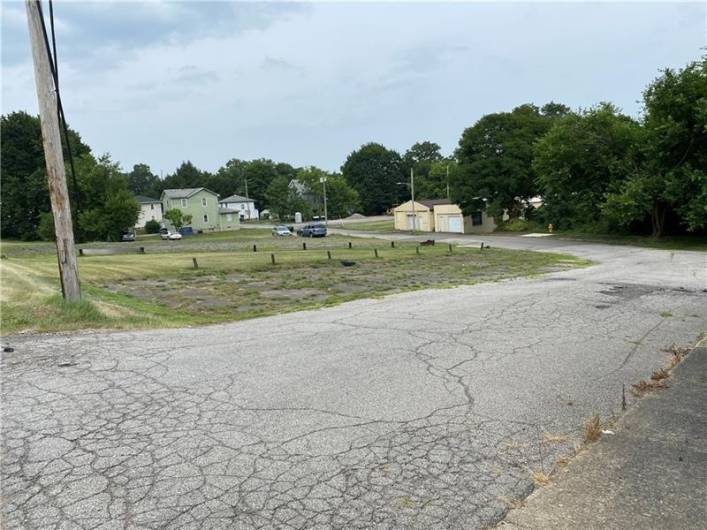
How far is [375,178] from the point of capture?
376ft

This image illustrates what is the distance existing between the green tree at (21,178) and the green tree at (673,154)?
56188mm

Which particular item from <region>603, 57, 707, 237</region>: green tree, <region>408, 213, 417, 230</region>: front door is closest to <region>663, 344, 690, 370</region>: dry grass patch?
<region>603, 57, 707, 237</region>: green tree

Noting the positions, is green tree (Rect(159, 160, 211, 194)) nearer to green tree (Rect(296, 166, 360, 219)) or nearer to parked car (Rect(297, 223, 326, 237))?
green tree (Rect(296, 166, 360, 219))

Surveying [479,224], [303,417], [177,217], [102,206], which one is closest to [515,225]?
[479,224]

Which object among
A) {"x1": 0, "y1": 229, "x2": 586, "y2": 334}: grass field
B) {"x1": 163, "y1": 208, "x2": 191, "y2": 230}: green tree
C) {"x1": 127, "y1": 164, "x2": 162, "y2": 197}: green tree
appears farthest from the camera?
{"x1": 127, "y1": 164, "x2": 162, "y2": 197}: green tree

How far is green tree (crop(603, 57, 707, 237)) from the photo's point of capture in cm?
3070

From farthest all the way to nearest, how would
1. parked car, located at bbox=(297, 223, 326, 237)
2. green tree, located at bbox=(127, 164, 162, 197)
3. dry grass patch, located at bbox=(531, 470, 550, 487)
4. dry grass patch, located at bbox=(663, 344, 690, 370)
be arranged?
green tree, located at bbox=(127, 164, 162, 197) < parked car, located at bbox=(297, 223, 326, 237) < dry grass patch, located at bbox=(663, 344, 690, 370) < dry grass patch, located at bbox=(531, 470, 550, 487)

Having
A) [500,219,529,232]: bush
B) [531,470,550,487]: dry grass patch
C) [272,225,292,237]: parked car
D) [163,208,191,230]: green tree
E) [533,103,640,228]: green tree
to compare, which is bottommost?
[500,219,529,232]: bush

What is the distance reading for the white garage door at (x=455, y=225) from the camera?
5900 cm

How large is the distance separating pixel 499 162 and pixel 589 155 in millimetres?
15312

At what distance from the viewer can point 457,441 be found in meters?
4.09

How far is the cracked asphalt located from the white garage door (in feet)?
166

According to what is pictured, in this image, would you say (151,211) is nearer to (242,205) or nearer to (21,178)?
(242,205)

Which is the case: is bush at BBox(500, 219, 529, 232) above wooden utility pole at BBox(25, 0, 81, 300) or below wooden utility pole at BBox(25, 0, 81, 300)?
below
